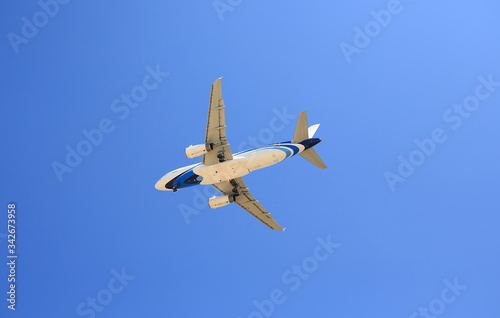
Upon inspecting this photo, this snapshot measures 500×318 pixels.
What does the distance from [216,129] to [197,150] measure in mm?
2637

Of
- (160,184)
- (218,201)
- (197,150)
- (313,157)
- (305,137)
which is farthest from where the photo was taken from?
→ (218,201)

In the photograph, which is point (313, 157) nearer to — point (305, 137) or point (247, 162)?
point (305, 137)

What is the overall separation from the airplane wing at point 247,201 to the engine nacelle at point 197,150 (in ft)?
32.0

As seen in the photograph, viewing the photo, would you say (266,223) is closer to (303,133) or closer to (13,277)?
(303,133)

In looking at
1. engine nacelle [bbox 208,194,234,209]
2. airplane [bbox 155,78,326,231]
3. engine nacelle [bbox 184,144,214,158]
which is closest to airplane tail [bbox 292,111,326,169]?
airplane [bbox 155,78,326,231]

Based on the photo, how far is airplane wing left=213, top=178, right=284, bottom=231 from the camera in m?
54.7

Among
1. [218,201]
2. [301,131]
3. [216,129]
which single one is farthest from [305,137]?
[218,201]

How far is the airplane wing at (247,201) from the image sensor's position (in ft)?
179

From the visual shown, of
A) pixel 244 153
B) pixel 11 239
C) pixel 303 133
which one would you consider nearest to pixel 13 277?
pixel 11 239

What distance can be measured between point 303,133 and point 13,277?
3059 cm

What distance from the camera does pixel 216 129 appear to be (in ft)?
145

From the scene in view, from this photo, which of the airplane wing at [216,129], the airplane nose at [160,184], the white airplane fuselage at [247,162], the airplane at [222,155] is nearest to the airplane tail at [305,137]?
the airplane at [222,155]

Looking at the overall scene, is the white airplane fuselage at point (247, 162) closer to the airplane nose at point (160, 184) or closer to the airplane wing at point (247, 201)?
the airplane nose at point (160, 184)

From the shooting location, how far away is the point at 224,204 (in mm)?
54219
